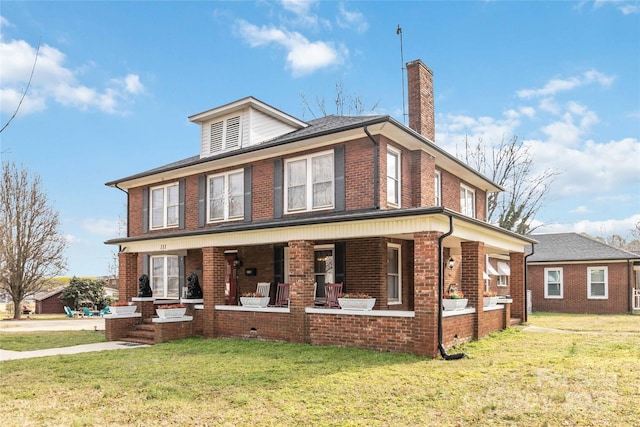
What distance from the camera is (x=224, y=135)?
17.5m

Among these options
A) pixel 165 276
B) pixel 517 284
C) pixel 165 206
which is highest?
pixel 165 206

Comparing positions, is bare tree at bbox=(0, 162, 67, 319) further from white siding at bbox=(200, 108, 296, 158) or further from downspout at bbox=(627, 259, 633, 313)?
downspout at bbox=(627, 259, 633, 313)


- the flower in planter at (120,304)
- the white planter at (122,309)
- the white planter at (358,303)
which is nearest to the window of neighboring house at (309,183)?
the white planter at (358,303)

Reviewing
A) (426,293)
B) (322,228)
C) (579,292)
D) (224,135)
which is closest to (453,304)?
(426,293)

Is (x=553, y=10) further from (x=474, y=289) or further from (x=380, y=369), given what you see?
(x=380, y=369)

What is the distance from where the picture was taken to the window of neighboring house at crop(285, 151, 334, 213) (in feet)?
46.2

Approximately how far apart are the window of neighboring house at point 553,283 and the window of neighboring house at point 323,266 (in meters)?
16.8

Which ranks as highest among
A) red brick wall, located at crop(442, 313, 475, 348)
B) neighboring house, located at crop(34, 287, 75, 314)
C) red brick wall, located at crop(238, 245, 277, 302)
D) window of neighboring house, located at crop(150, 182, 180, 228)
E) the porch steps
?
window of neighboring house, located at crop(150, 182, 180, 228)

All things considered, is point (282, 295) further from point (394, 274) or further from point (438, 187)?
point (438, 187)

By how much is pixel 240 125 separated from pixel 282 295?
19.5ft

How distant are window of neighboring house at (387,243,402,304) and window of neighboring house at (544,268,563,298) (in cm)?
1526

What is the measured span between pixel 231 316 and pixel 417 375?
6862 millimetres

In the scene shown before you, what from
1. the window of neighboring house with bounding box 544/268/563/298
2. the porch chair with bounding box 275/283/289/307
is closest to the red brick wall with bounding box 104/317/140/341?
the porch chair with bounding box 275/283/289/307

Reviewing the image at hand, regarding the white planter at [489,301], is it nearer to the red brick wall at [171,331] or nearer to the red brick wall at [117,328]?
the red brick wall at [171,331]
